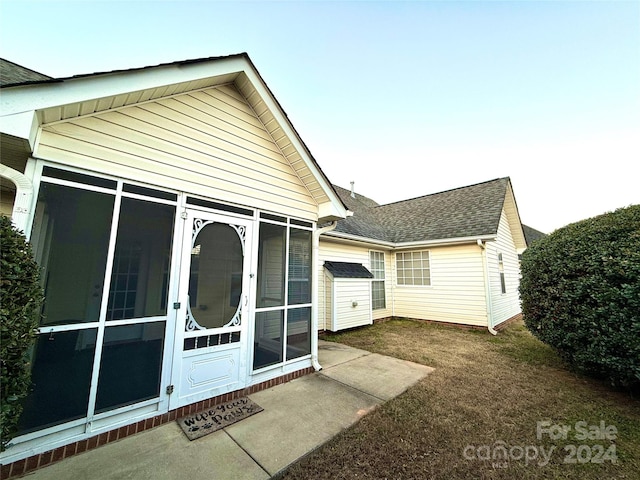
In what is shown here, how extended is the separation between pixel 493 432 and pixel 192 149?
4975 mm

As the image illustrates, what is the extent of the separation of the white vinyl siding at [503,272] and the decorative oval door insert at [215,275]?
813cm

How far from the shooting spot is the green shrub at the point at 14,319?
159 cm

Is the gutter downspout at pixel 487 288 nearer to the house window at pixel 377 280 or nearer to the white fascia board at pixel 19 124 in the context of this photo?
the house window at pixel 377 280

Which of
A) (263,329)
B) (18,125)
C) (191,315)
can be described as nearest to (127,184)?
(18,125)

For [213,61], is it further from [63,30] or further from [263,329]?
[63,30]

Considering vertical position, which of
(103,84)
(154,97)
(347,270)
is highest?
(154,97)

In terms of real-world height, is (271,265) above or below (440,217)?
below

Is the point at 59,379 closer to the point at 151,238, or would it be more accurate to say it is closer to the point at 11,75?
the point at 151,238

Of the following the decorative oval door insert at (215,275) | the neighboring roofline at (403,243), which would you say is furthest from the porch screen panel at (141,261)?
Result: the neighboring roofline at (403,243)

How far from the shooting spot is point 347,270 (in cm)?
752

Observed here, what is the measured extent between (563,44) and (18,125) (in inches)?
417

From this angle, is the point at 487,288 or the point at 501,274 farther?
the point at 501,274

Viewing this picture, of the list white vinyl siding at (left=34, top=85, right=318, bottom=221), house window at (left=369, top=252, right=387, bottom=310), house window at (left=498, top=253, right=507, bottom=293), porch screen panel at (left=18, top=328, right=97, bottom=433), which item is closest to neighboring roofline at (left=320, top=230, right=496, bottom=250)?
house window at (left=369, top=252, right=387, bottom=310)

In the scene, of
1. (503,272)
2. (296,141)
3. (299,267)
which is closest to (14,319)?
(299,267)
